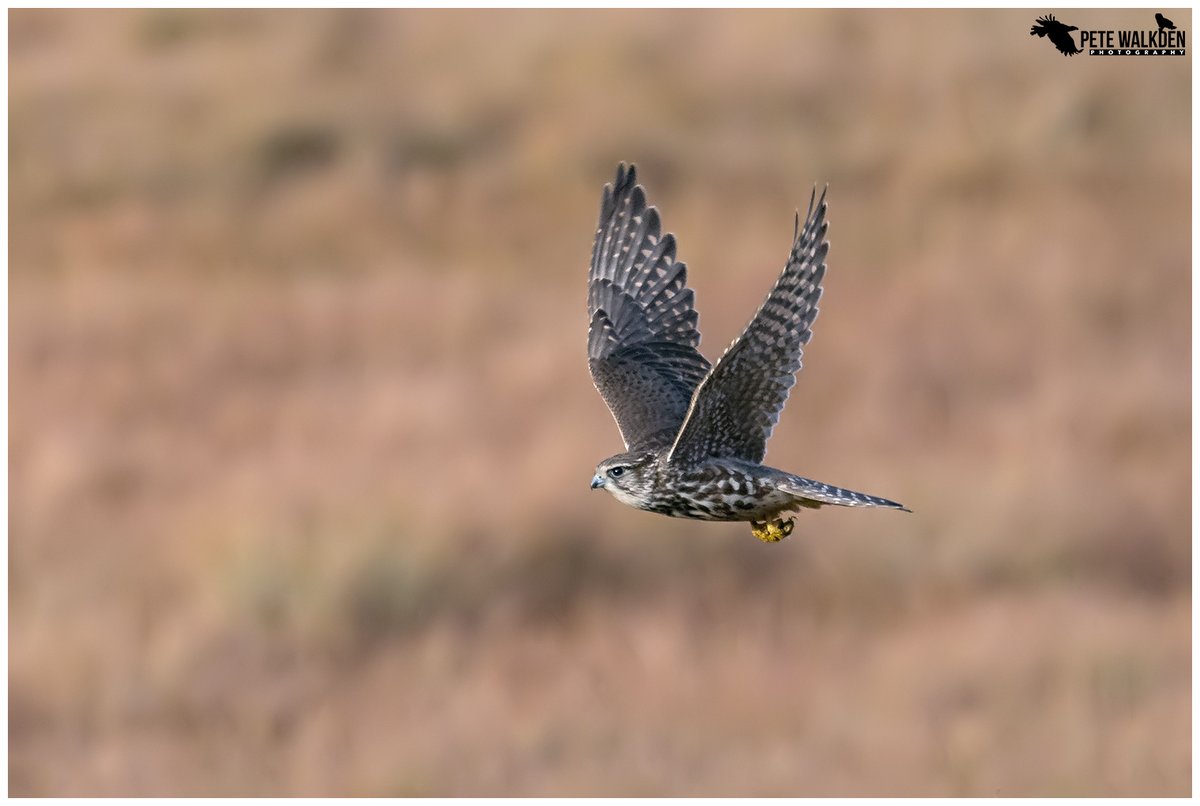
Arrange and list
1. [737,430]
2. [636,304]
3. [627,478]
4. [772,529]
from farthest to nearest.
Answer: [636,304]
[737,430]
[627,478]
[772,529]

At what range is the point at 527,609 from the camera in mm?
12883

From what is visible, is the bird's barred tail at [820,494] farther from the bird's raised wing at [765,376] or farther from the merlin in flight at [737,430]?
the bird's raised wing at [765,376]

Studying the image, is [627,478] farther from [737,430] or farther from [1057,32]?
[1057,32]

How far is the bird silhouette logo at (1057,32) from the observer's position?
17828 millimetres

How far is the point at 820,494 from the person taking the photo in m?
4.50

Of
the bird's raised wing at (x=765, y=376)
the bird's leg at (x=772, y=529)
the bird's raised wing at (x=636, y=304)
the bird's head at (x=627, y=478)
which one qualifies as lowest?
the bird's leg at (x=772, y=529)

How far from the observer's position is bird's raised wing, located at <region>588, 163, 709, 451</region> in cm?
620

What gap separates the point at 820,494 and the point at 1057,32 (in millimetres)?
14077

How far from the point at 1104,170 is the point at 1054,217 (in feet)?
4.05

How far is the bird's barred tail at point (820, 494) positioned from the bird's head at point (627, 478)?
1.01ft

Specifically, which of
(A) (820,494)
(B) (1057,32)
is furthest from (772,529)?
(B) (1057,32)

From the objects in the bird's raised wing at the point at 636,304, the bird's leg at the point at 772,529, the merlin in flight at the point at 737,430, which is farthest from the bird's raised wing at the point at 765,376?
the bird's raised wing at the point at 636,304

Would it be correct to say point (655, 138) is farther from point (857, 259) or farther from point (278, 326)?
point (278, 326)

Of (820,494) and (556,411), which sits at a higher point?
(556,411)
